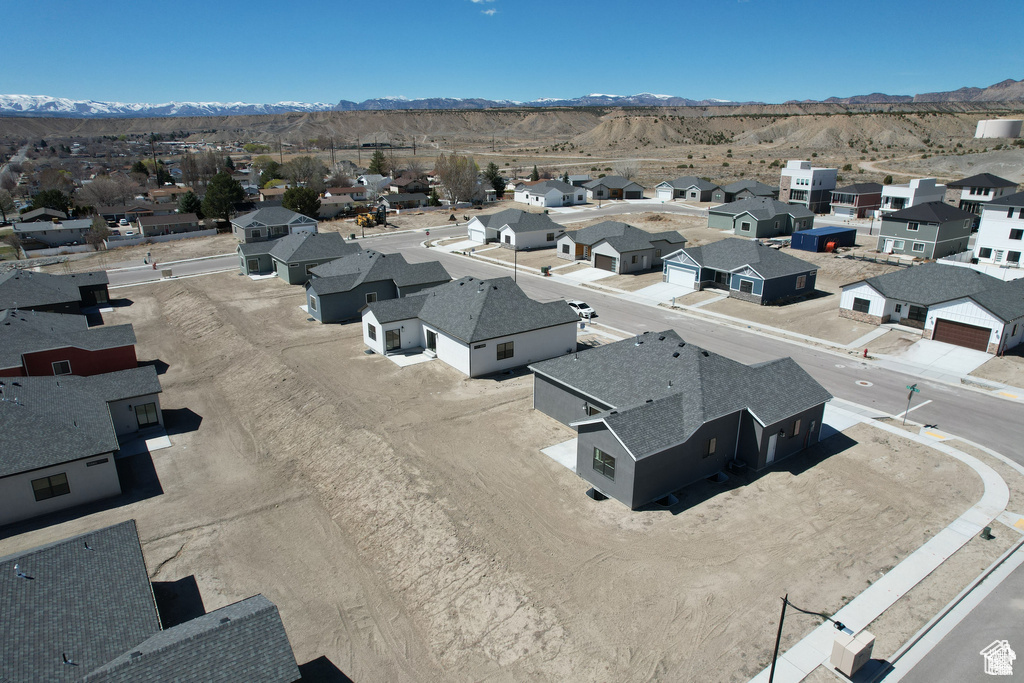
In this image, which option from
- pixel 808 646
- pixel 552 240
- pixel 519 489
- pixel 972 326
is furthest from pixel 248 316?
pixel 972 326

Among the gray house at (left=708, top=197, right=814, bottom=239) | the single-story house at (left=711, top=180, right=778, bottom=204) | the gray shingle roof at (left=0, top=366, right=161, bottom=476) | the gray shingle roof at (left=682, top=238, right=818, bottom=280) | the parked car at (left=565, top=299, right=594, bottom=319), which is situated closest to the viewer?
the gray shingle roof at (left=0, top=366, right=161, bottom=476)

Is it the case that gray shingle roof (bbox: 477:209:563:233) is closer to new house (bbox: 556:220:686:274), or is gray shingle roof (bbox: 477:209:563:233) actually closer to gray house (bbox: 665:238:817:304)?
new house (bbox: 556:220:686:274)

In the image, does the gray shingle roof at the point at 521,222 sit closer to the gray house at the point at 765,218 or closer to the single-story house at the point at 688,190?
the gray house at the point at 765,218

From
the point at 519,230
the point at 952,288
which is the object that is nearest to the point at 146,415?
the point at 519,230

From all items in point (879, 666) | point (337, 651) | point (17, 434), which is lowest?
point (337, 651)

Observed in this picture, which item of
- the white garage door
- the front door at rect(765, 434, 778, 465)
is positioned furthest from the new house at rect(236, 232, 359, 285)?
the front door at rect(765, 434, 778, 465)

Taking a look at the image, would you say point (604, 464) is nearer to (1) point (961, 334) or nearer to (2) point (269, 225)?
(1) point (961, 334)

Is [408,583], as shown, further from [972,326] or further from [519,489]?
[972,326]
